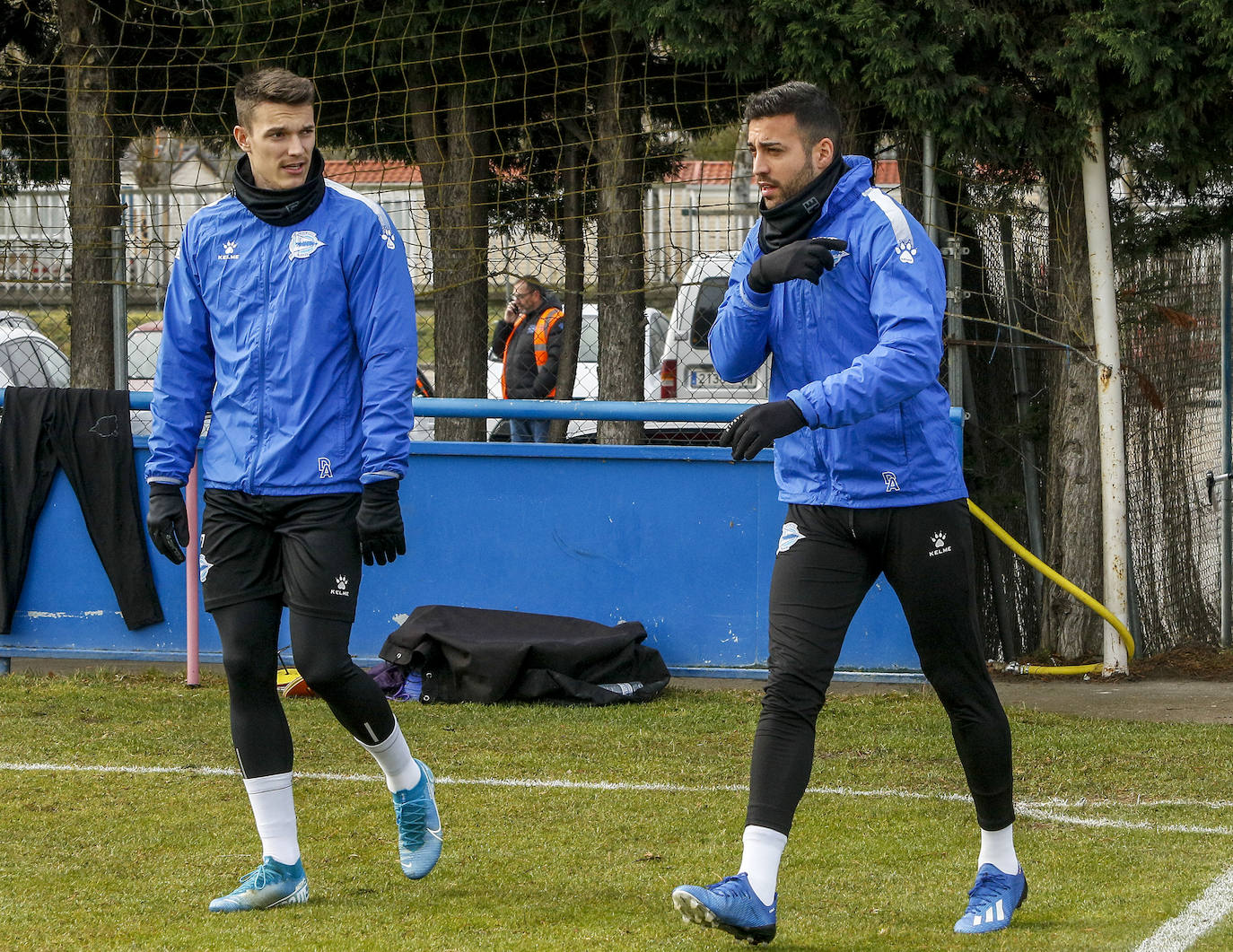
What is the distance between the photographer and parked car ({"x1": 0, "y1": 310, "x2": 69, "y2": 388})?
11188 millimetres

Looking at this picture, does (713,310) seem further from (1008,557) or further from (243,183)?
(243,183)

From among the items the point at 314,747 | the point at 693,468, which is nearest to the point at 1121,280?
the point at 693,468

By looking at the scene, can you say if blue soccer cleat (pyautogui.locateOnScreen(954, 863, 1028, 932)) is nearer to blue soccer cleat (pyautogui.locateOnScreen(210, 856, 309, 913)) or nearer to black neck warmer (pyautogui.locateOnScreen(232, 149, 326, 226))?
blue soccer cleat (pyautogui.locateOnScreen(210, 856, 309, 913))

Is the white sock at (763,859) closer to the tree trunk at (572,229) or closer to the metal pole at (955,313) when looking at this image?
the metal pole at (955,313)

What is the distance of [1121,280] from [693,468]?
2.63 meters

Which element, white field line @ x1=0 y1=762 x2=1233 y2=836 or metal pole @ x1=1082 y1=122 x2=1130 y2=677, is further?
metal pole @ x1=1082 y1=122 x2=1130 y2=677

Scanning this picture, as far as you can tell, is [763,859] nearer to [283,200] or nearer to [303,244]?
[303,244]

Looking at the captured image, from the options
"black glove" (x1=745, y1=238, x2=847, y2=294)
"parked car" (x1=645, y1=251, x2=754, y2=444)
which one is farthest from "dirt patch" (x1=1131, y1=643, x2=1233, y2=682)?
"black glove" (x1=745, y1=238, x2=847, y2=294)

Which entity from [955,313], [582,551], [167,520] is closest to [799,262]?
[167,520]

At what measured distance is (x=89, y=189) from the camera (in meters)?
8.77

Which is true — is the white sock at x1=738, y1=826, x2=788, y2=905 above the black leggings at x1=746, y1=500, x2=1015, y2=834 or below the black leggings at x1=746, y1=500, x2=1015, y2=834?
below

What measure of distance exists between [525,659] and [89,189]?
13.8ft

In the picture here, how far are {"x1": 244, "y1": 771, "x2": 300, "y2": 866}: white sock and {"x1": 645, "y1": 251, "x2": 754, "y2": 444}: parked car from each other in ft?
21.3

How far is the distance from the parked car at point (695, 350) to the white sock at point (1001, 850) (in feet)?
21.5
